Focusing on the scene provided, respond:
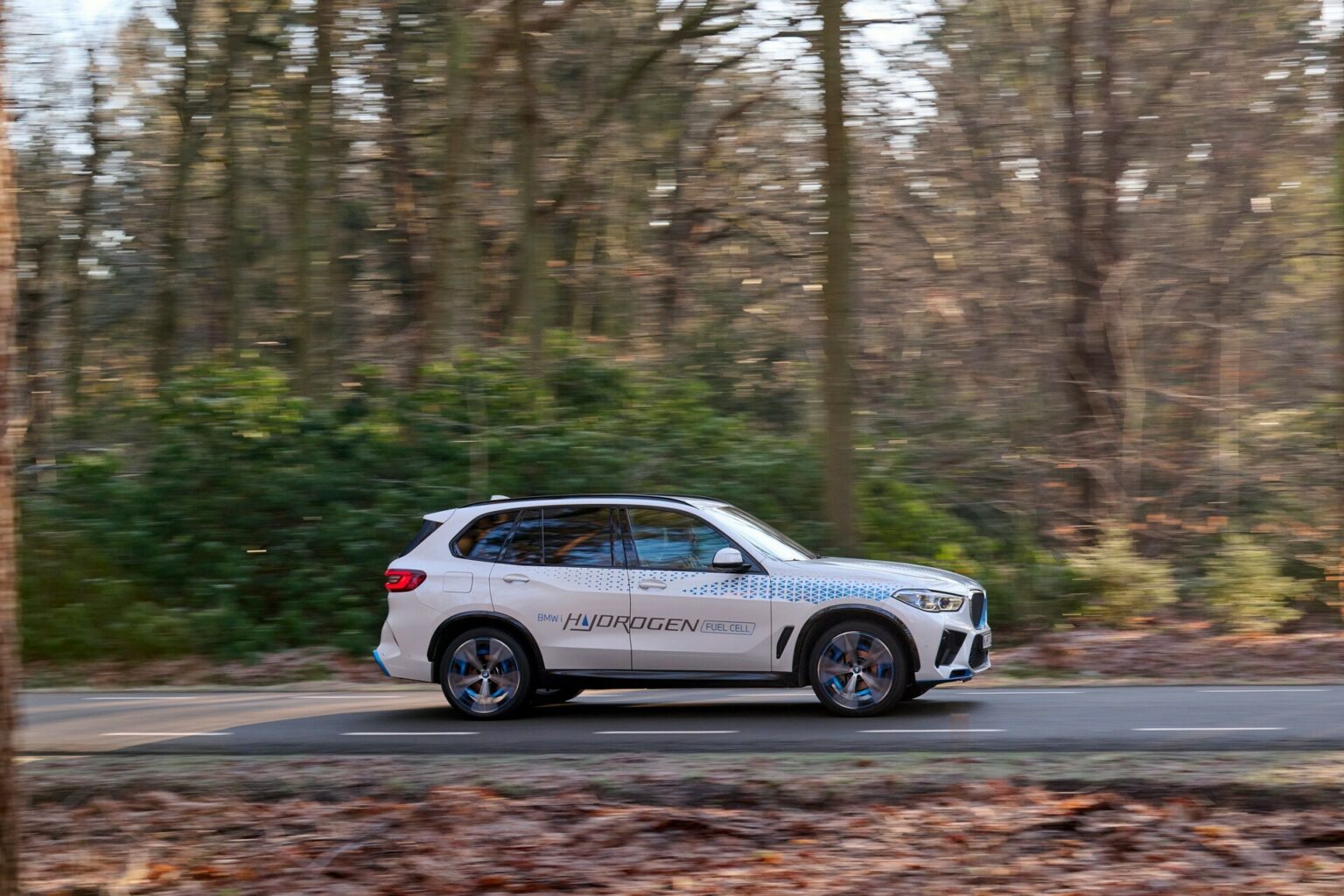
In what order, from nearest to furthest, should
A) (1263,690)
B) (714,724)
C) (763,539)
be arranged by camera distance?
(714,724) → (763,539) → (1263,690)

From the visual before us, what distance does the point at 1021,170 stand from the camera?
20.8 m

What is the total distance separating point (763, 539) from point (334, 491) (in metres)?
8.60

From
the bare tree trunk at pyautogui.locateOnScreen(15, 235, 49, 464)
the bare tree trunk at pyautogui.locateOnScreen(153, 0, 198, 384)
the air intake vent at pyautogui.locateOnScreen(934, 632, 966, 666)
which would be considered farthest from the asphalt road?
the bare tree trunk at pyautogui.locateOnScreen(15, 235, 49, 464)

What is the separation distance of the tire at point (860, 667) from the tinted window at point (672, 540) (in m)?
1.07

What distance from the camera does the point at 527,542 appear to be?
11.1m

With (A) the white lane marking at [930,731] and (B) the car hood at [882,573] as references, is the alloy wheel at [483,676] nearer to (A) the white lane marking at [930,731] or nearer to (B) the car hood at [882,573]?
(B) the car hood at [882,573]

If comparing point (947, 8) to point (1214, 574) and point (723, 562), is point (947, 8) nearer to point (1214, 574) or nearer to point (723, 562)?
point (1214, 574)

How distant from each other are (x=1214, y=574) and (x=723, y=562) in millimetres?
9639

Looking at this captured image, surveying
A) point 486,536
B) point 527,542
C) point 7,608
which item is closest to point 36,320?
point 486,536

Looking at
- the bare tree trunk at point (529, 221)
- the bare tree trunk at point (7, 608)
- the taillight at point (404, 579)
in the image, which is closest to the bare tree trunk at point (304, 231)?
the bare tree trunk at point (529, 221)

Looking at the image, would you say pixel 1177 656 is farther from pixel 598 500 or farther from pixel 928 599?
pixel 598 500

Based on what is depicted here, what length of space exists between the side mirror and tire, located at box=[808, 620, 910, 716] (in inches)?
31.0

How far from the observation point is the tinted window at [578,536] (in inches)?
428

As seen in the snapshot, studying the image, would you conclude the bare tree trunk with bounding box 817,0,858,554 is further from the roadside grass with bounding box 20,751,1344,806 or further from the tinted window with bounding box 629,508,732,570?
the roadside grass with bounding box 20,751,1344,806
